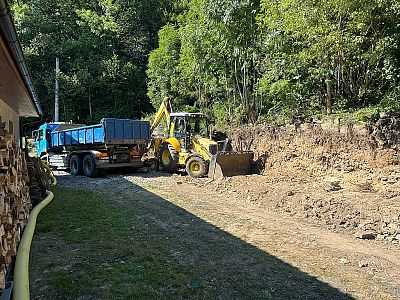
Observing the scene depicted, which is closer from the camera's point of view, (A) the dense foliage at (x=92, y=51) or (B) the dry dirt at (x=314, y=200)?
(B) the dry dirt at (x=314, y=200)

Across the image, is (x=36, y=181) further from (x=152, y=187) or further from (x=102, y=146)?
(x=102, y=146)

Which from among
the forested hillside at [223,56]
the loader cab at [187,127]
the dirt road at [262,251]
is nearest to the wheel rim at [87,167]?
the loader cab at [187,127]

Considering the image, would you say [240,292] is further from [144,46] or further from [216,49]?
[144,46]

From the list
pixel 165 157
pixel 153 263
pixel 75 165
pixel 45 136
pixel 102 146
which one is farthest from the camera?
pixel 45 136

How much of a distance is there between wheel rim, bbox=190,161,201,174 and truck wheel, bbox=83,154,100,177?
3.55 m

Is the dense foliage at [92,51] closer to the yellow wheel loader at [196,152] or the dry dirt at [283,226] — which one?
the yellow wheel loader at [196,152]

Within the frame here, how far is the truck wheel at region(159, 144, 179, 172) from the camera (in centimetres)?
1316

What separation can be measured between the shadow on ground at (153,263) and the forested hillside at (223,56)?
730 cm

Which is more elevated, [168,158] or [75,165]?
[168,158]

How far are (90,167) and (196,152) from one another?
4.09 meters

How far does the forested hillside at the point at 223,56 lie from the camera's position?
33.9 feet

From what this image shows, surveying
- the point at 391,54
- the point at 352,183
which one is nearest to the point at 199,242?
the point at 352,183

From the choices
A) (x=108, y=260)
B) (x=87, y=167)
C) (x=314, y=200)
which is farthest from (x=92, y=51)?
(x=108, y=260)

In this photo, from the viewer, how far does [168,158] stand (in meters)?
13.6
